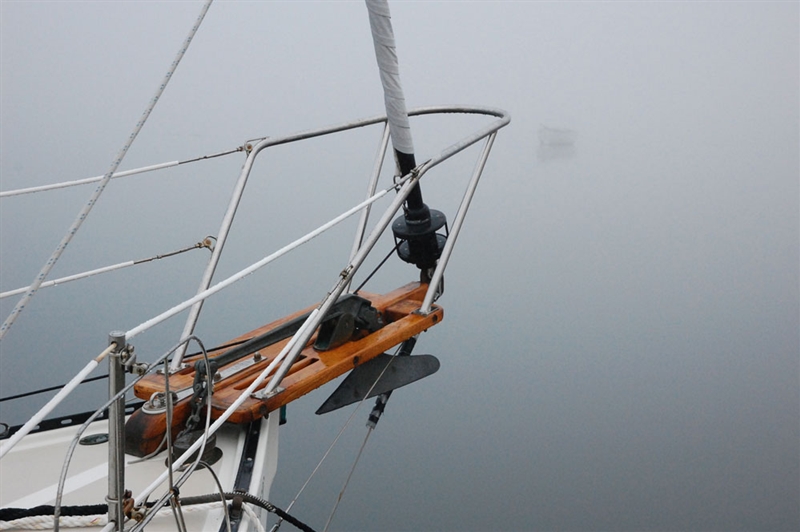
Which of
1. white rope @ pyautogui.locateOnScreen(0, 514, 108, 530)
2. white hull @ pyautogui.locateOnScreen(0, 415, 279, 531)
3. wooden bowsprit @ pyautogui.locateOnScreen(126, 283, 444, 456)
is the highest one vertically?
wooden bowsprit @ pyautogui.locateOnScreen(126, 283, 444, 456)

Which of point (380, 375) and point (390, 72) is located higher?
point (390, 72)

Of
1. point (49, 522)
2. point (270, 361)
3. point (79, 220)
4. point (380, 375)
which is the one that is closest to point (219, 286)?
point (79, 220)

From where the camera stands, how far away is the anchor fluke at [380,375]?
104 inches

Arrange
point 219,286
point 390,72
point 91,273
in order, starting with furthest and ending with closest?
point 390,72 < point 91,273 < point 219,286

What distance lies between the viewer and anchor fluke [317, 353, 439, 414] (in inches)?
104

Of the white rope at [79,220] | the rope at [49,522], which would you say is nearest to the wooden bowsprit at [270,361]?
the rope at [49,522]

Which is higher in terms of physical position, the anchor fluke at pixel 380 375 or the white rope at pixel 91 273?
the white rope at pixel 91 273

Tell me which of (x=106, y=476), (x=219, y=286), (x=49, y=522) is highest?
(x=219, y=286)

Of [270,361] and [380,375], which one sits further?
[380,375]

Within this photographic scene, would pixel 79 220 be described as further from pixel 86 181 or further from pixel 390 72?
pixel 390 72

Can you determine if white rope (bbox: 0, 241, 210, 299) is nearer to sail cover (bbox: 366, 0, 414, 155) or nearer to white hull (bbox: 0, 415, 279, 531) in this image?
white hull (bbox: 0, 415, 279, 531)

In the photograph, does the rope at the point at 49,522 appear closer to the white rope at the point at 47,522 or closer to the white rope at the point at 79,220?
the white rope at the point at 47,522

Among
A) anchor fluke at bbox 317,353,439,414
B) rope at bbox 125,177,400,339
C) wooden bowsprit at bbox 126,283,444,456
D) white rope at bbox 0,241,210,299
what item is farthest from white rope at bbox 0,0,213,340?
anchor fluke at bbox 317,353,439,414

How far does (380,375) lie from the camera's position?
2.73m
